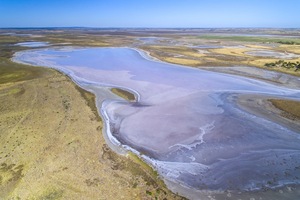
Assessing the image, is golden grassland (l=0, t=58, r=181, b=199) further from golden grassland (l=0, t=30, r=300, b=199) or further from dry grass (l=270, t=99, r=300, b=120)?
dry grass (l=270, t=99, r=300, b=120)

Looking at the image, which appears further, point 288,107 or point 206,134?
point 288,107

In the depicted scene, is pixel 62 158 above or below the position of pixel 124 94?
below

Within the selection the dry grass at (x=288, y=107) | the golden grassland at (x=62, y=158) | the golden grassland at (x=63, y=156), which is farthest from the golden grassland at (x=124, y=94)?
the dry grass at (x=288, y=107)

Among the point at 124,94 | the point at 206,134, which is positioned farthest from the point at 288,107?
the point at 124,94

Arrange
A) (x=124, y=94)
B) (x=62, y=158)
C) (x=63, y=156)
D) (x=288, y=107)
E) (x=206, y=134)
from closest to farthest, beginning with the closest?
(x=62, y=158)
(x=63, y=156)
(x=206, y=134)
(x=288, y=107)
(x=124, y=94)

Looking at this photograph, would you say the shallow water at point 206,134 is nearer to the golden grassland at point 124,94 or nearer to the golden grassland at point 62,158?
the golden grassland at point 124,94

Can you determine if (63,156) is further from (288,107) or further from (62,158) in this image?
(288,107)

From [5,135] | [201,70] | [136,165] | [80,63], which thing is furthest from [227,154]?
[80,63]

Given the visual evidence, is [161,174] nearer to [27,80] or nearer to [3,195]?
[3,195]
